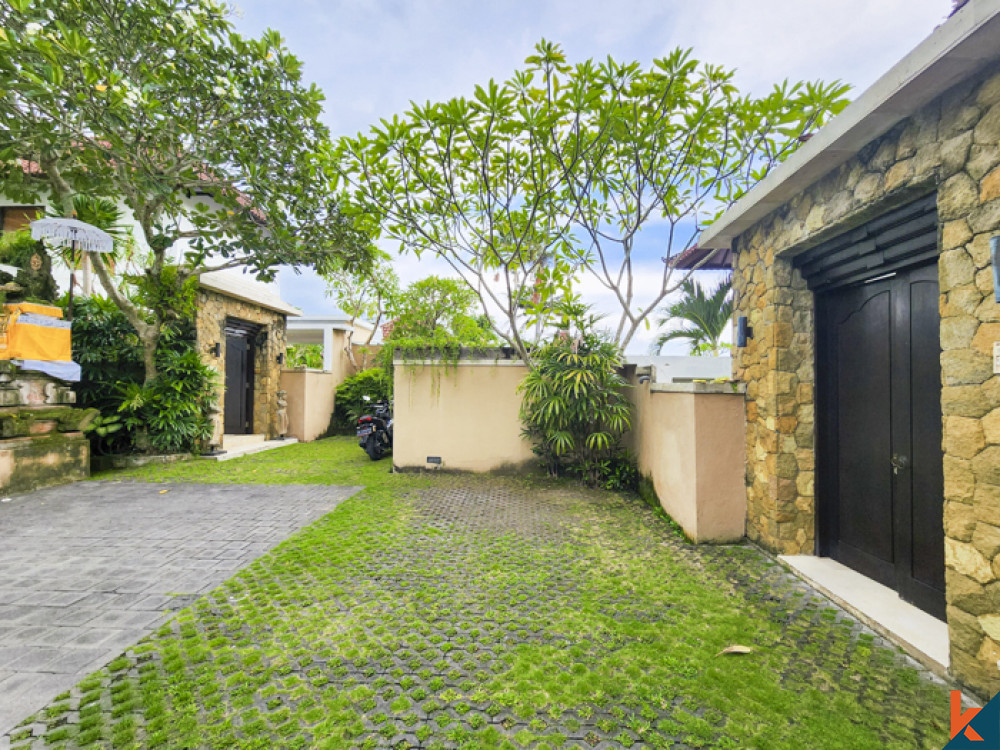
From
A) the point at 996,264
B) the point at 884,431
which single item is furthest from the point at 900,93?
the point at 884,431

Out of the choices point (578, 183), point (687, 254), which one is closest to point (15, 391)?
point (578, 183)

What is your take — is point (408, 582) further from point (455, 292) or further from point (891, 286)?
point (455, 292)

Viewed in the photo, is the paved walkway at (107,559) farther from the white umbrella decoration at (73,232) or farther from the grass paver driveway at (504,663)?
the white umbrella decoration at (73,232)

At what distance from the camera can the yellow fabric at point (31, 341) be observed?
211 inches

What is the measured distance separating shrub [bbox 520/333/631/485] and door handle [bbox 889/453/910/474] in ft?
8.48

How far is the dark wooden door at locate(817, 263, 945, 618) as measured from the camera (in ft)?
7.80

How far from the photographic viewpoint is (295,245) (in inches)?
277

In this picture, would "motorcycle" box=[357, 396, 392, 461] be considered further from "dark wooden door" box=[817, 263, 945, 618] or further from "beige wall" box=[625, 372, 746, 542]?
"dark wooden door" box=[817, 263, 945, 618]

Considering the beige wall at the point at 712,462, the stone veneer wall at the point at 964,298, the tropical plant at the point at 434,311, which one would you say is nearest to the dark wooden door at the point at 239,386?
the tropical plant at the point at 434,311

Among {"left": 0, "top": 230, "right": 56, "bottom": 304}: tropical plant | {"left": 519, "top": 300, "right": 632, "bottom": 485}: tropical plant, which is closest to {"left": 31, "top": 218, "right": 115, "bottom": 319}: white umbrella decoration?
{"left": 0, "top": 230, "right": 56, "bottom": 304}: tropical plant

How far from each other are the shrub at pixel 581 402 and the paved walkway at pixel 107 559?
2.63 meters

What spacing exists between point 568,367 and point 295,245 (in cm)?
499

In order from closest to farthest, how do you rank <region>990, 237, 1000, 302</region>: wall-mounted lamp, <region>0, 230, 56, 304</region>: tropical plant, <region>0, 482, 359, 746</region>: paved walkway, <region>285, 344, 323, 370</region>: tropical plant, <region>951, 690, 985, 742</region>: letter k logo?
<region>951, 690, 985, 742</region>: letter k logo
<region>990, 237, 1000, 302</region>: wall-mounted lamp
<region>0, 482, 359, 746</region>: paved walkway
<region>0, 230, 56, 304</region>: tropical plant
<region>285, 344, 323, 370</region>: tropical plant

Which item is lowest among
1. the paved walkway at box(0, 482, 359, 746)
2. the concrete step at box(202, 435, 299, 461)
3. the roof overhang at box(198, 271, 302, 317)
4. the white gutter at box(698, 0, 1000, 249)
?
the paved walkway at box(0, 482, 359, 746)
